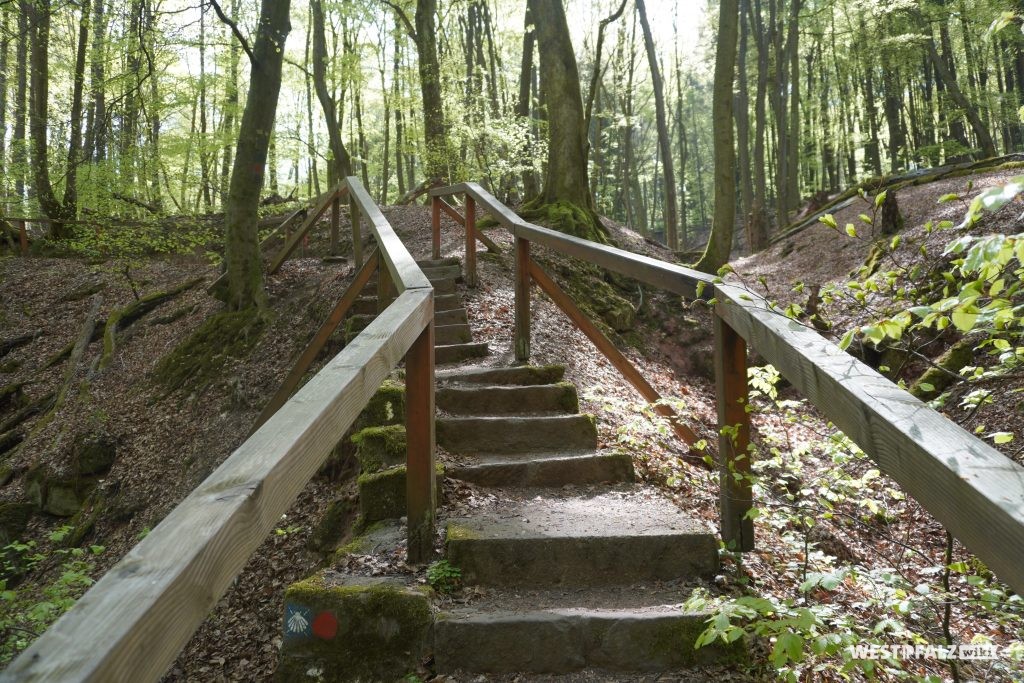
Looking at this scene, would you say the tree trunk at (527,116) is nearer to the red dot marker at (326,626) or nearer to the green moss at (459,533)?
the green moss at (459,533)

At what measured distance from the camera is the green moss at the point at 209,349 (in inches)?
284

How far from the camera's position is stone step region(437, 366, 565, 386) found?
4.48 metres

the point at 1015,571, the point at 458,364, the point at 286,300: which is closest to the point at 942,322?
the point at 1015,571

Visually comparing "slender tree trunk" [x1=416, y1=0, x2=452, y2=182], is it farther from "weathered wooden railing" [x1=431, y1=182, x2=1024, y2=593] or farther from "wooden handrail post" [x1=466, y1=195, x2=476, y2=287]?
"weathered wooden railing" [x1=431, y1=182, x2=1024, y2=593]

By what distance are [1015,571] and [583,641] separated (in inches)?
66.6

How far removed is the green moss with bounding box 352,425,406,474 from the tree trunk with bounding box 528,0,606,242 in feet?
21.1

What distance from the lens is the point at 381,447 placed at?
3541 mm

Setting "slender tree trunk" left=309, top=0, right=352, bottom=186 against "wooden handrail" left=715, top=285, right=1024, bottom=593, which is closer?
"wooden handrail" left=715, top=285, right=1024, bottom=593

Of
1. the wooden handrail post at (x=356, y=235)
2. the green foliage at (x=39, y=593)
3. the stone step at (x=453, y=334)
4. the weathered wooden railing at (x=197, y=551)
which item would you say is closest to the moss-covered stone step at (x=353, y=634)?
the green foliage at (x=39, y=593)

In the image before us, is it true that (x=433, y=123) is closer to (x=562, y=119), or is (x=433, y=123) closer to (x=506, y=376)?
(x=562, y=119)

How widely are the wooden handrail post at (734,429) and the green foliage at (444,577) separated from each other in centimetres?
118

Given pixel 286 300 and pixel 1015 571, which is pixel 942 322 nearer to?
pixel 1015 571

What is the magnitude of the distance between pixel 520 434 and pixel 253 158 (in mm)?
5961

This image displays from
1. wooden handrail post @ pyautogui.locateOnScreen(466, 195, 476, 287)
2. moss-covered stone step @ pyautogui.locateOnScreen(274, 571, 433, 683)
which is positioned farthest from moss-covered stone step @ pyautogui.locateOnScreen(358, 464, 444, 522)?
wooden handrail post @ pyautogui.locateOnScreen(466, 195, 476, 287)
